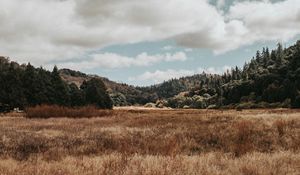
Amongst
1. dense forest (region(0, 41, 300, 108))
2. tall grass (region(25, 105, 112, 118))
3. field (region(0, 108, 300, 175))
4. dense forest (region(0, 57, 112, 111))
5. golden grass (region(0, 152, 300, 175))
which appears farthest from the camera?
dense forest (region(0, 41, 300, 108))

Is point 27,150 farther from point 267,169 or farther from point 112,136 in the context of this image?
point 267,169

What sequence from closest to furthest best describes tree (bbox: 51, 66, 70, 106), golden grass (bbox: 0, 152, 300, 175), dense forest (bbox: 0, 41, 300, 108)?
1. golden grass (bbox: 0, 152, 300, 175)
2. dense forest (bbox: 0, 41, 300, 108)
3. tree (bbox: 51, 66, 70, 106)

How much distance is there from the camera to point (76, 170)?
10.2 metres

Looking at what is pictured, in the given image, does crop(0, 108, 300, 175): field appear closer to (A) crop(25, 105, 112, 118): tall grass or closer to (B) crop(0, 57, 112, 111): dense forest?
(A) crop(25, 105, 112, 118): tall grass

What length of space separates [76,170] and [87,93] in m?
91.9

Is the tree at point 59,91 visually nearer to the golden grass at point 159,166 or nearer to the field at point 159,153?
the field at point 159,153

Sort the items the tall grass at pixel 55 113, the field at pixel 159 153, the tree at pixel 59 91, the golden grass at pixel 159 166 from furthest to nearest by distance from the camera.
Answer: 1. the tree at pixel 59 91
2. the tall grass at pixel 55 113
3. the field at pixel 159 153
4. the golden grass at pixel 159 166

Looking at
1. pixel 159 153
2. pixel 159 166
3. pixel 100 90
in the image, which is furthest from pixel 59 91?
pixel 159 166

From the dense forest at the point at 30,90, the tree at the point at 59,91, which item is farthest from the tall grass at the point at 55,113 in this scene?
the tree at the point at 59,91

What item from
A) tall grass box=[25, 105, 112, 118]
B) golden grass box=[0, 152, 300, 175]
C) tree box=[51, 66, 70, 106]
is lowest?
golden grass box=[0, 152, 300, 175]

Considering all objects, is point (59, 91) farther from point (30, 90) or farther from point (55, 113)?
point (55, 113)

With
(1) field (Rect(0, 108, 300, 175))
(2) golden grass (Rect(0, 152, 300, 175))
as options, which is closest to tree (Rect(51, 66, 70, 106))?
(1) field (Rect(0, 108, 300, 175))

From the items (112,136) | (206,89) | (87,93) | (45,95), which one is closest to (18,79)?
(45,95)

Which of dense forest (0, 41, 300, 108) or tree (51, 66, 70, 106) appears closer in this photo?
dense forest (0, 41, 300, 108)
